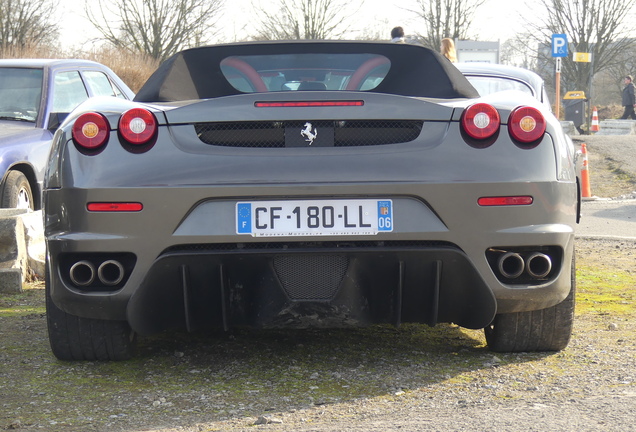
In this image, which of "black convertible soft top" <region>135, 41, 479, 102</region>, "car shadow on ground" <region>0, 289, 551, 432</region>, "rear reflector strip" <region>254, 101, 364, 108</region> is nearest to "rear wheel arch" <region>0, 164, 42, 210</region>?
"car shadow on ground" <region>0, 289, 551, 432</region>

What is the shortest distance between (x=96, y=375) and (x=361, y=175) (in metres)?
1.39

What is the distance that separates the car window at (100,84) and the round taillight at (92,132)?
580 centimetres

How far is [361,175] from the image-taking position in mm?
3404

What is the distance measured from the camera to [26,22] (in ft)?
128

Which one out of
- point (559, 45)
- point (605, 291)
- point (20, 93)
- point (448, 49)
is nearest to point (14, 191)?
point (20, 93)

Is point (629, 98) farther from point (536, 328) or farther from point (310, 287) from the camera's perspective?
point (310, 287)

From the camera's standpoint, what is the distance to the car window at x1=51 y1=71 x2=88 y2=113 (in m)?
8.73

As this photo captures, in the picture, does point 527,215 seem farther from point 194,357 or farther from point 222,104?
point 194,357

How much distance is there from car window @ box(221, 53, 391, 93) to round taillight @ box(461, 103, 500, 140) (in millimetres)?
806

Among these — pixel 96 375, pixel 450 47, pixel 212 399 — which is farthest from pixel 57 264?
pixel 450 47

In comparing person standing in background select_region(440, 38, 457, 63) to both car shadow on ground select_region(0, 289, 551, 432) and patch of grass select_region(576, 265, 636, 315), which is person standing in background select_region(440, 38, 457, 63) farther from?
car shadow on ground select_region(0, 289, 551, 432)

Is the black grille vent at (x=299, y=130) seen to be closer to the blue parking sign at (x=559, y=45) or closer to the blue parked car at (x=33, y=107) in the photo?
the blue parked car at (x=33, y=107)

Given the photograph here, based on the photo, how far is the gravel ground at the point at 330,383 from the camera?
10.1 ft

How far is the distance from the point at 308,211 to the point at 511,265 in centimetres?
82
